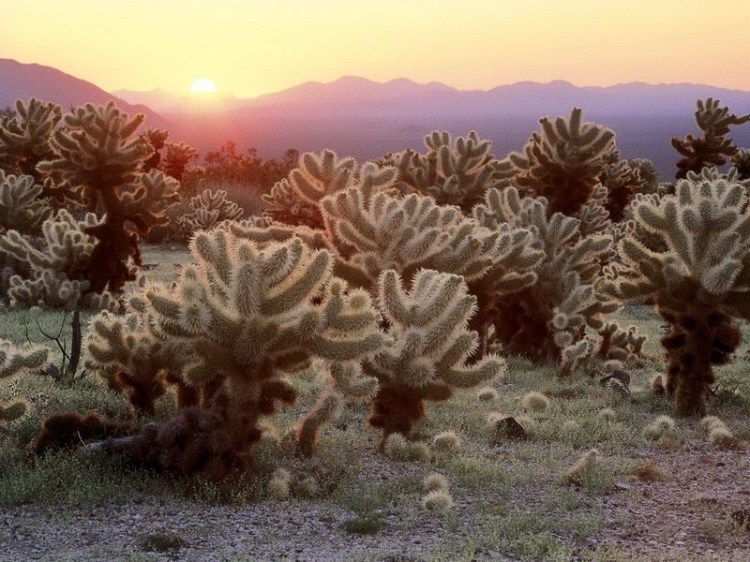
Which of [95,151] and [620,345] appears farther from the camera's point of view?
[95,151]

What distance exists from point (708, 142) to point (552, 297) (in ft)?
43.2

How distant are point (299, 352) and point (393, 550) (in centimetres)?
156

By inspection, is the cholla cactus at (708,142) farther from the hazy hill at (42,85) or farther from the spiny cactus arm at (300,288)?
the hazy hill at (42,85)

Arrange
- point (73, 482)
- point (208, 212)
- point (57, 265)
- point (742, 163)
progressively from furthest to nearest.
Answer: point (742, 163) < point (208, 212) < point (57, 265) < point (73, 482)

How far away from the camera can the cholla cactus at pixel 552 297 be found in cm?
1021

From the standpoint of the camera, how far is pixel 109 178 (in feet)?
43.5

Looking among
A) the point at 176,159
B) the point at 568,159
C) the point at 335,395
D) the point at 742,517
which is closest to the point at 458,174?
the point at 568,159

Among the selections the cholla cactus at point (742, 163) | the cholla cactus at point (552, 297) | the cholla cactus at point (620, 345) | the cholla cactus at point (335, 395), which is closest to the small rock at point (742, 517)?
the cholla cactus at point (335, 395)

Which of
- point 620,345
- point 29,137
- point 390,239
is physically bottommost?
point 620,345

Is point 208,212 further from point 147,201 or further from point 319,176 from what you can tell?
point 319,176

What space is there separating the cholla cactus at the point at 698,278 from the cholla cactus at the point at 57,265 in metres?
8.32

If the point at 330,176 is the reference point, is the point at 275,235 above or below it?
below

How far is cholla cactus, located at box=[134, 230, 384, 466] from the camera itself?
584 centimetres

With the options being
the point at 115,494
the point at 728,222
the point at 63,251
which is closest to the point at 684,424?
the point at 728,222
